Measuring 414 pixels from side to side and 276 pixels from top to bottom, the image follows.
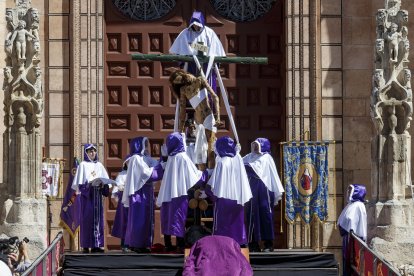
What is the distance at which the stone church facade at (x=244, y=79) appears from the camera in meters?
30.2

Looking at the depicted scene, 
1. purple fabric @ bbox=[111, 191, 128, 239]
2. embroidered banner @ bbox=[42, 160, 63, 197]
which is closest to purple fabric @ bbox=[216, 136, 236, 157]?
purple fabric @ bbox=[111, 191, 128, 239]

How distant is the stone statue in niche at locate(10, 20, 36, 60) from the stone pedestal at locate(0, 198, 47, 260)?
2.18 metres

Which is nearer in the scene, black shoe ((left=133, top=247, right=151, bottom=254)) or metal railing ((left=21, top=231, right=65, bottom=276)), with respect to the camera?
metal railing ((left=21, top=231, right=65, bottom=276))

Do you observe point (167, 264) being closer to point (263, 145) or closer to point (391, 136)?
point (263, 145)

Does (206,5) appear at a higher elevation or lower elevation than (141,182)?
higher


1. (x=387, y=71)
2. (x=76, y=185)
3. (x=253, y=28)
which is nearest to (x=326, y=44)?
(x=253, y=28)

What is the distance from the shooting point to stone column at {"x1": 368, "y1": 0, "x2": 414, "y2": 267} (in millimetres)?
25844

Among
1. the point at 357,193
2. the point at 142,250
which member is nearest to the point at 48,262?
the point at 142,250

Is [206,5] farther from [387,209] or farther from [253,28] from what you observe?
[387,209]

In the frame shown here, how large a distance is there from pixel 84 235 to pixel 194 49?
3253mm

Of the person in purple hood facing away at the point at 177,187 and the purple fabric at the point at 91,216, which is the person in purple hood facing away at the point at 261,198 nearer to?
the person in purple hood facing away at the point at 177,187

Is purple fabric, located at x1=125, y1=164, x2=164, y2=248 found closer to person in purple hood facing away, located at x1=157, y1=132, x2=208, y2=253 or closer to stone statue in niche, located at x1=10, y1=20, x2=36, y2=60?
person in purple hood facing away, located at x1=157, y1=132, x2=208, y2=253

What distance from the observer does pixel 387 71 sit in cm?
2666

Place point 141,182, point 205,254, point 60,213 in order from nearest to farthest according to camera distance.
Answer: point 205,254 → point 141,182 → point 60,213
